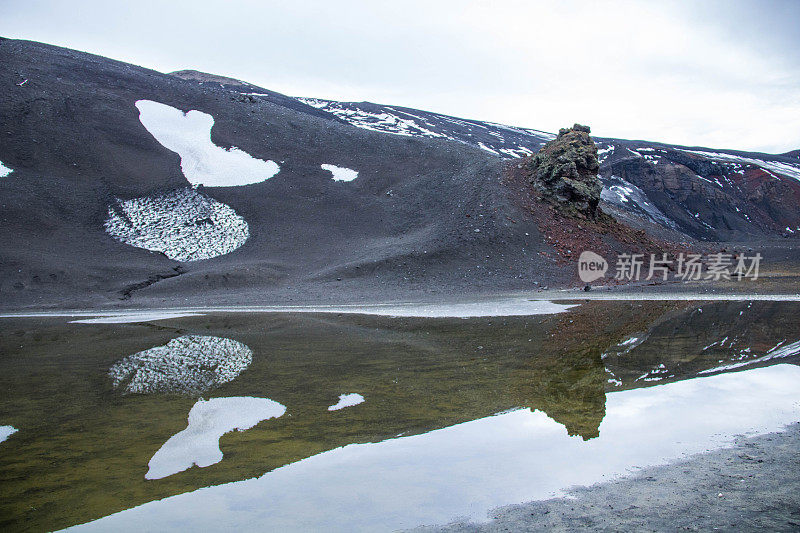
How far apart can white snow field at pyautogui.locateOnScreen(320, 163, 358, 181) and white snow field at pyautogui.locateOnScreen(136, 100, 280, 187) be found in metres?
4.32

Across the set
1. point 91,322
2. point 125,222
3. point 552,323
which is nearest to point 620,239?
point 552,323

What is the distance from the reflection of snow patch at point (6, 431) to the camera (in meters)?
7.92

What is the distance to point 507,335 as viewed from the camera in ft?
51.3

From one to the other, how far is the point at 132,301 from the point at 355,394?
23.3m

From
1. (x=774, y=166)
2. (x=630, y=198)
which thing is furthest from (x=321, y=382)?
(x=774, y=166)

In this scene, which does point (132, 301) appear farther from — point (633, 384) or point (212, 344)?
point (633, 384)

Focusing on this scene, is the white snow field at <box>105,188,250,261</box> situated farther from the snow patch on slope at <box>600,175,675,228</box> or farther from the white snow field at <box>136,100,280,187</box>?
the snow patch on slope at <box>600,175,675,228</box>

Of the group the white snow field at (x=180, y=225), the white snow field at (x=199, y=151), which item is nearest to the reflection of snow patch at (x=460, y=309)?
the white snow field at (x=180, y=225)

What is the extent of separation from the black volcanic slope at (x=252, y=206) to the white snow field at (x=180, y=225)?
72cm

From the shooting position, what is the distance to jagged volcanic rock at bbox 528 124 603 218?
39094mm

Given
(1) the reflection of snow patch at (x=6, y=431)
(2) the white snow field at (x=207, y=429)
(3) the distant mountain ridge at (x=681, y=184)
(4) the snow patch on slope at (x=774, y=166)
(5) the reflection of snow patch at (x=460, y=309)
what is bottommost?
(5) the reflection of snow patch at (x=460, y=309)

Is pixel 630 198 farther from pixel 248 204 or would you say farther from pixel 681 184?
pixel 248 204

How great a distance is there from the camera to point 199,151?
4653 centimetres

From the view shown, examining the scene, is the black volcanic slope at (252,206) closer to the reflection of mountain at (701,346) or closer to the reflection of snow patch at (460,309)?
the reflection of snow patch at (460,309)
